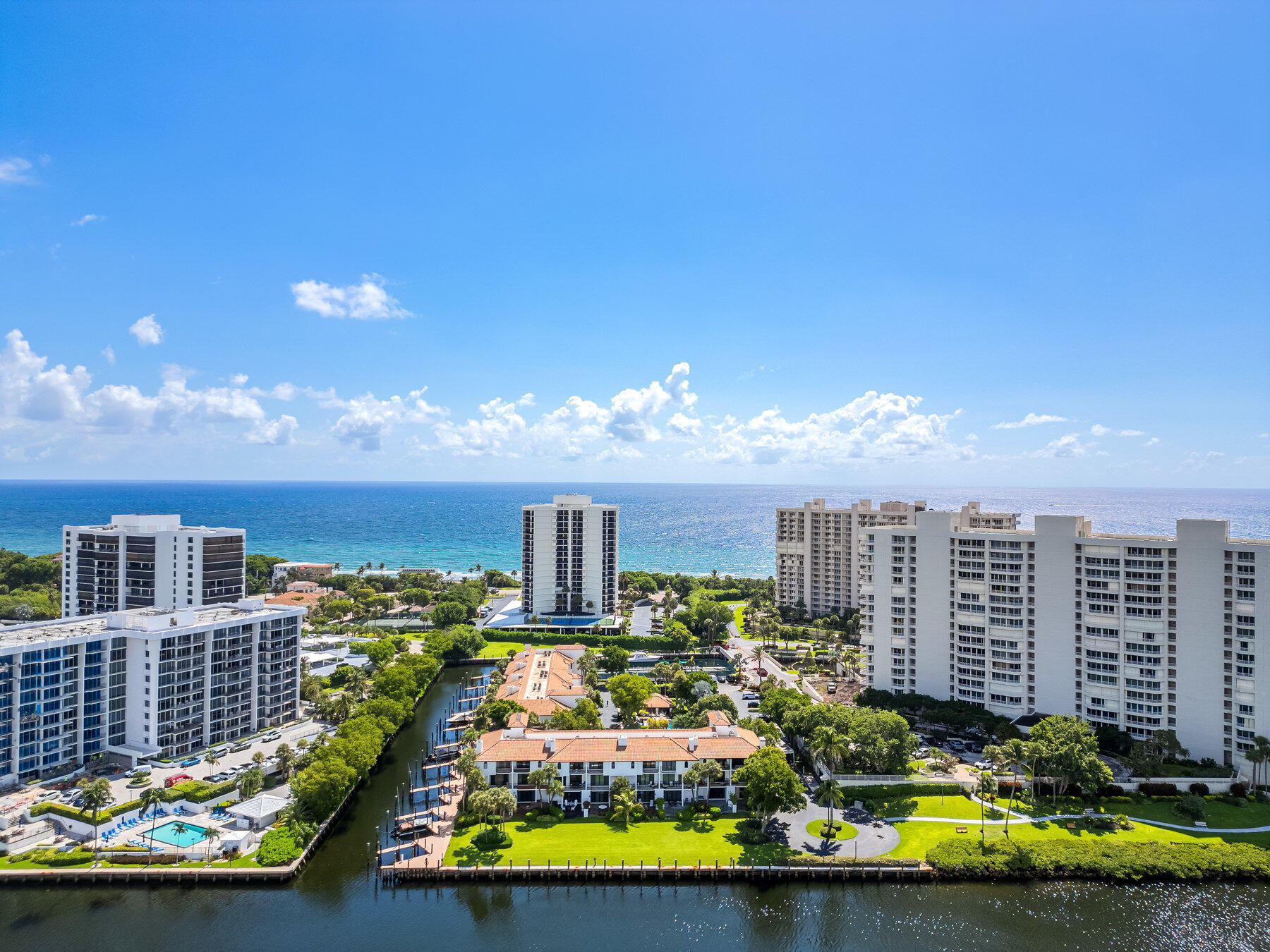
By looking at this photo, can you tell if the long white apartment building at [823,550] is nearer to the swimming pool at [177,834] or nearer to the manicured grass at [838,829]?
the manicured grass at [838,829]

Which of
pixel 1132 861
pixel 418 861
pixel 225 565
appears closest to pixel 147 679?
pixel 225 565

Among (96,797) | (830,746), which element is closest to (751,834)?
(830,746)

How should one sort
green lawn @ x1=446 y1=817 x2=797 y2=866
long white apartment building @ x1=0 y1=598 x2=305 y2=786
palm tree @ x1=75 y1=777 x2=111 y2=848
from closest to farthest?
green lawn @ x1=446 y1=817 x2=797 y2=866 < palm tree @ x1=75 y1=777 x2=111 y2=848 < long white apartment building @ x1=0 y1=598 x2=305 y2=786

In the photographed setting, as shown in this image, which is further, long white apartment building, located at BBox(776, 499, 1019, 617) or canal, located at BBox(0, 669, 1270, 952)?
long white apartment building, located at BBox(776, 499, 1019, 617)

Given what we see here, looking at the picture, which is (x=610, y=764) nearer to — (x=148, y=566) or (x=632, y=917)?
(x=632, y=917)

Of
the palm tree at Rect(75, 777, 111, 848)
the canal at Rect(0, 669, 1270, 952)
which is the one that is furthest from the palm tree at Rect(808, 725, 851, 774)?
the palm tree at Rect(75, 777, 111, 848)

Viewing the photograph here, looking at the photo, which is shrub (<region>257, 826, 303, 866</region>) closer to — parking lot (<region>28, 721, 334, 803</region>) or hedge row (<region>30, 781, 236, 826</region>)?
hedge row (<region>30, 781, 236, 826</region>)

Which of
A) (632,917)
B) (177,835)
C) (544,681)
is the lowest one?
(632,917)
